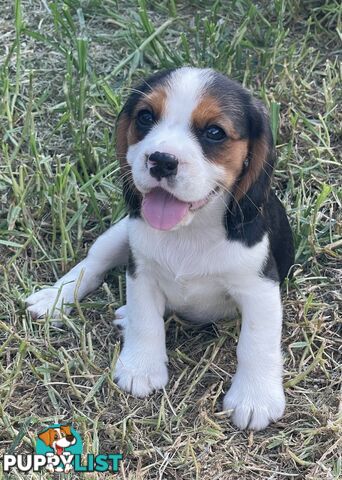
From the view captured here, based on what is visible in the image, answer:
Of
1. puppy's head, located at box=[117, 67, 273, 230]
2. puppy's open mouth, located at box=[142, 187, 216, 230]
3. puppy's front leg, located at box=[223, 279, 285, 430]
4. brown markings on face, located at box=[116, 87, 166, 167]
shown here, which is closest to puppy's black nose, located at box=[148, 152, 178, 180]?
puppy's head, located at box=[117, 67, 273, 230]

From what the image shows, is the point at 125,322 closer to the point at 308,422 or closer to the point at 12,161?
the point at 308,422

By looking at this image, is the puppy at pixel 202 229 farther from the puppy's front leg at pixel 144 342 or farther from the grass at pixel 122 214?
the grass at pixel 122 214

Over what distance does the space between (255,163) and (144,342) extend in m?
1.30

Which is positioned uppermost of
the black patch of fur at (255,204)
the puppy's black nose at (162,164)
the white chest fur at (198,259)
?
the puppy's black nose at (162,164)

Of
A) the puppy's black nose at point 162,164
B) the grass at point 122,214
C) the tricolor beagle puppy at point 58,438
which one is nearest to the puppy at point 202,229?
the puppy's black nose at point 162,164

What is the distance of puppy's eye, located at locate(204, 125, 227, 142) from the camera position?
14.5 ft

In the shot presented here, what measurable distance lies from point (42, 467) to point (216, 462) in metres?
0.94

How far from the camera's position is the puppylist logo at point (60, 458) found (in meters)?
4.52

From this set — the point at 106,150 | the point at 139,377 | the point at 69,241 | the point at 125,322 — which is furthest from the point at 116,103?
the point at 139,377

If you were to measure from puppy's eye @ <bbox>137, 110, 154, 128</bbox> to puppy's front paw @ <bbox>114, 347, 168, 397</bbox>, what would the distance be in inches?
55.3

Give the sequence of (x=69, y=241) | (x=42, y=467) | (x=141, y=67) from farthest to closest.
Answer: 1. (x=141, y=67)
2. (x=69, y=241)
3. (x=42, y=467)

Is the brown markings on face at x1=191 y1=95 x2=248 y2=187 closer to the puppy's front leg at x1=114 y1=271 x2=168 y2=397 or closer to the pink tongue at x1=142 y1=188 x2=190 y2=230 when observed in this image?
the pink tongue at x1=142 y1=188 x2=190 y2=230

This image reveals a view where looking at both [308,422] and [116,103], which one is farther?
[116,103]

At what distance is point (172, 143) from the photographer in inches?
168
